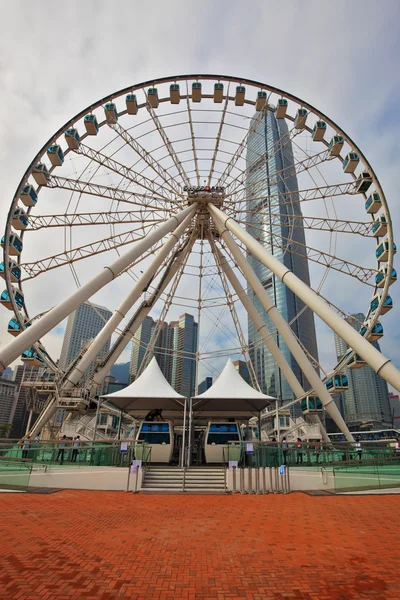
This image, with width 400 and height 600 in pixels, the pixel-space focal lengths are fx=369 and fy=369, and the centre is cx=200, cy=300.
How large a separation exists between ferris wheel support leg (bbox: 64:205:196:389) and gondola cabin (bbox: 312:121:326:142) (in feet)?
29.6

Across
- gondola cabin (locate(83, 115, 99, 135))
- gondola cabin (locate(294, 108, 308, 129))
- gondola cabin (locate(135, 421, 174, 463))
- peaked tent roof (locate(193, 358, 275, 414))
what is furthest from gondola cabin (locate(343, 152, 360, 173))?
gondola cabin (locate(135, 421, 174, 463))

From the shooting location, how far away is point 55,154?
21188 mm

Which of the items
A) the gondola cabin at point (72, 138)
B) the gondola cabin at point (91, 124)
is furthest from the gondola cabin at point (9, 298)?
the gondola cabin at point (91, 124)

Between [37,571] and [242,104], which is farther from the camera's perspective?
[242,104]

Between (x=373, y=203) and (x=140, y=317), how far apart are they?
15883mm

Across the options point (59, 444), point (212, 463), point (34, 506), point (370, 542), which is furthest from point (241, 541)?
point (212, 463)

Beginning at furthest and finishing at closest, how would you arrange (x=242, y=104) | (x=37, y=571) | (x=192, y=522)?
(x=242, y=104) < (x=192, y=522) < (x=37, y=571)

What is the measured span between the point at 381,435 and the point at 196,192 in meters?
45.2

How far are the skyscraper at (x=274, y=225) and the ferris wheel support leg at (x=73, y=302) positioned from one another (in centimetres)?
620

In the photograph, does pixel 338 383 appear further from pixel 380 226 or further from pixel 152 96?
pixel 152 96

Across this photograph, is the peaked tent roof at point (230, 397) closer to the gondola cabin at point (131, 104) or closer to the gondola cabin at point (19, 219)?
the gondola cabin at point (19, 219)

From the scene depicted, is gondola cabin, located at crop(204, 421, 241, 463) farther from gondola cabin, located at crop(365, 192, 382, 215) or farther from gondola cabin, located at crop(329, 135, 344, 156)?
gondola cabin, located at crop(329, 135, 344, 156)

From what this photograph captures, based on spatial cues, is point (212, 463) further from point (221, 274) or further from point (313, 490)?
point (221, 274)

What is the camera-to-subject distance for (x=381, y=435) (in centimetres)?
5112
